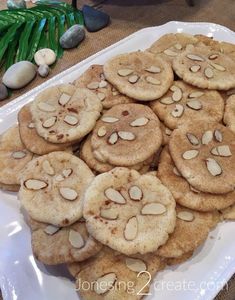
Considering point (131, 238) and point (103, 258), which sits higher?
point (131, 238)

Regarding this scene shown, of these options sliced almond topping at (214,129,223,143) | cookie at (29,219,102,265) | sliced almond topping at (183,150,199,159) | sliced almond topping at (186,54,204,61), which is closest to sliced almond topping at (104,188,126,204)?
cookie at (29,219,102,265)

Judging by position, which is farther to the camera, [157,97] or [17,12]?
[17,12]

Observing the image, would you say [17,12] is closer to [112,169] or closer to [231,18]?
[231,18]

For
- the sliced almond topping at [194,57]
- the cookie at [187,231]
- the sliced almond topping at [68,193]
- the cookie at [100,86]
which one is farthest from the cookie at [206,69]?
the sliced almond topping at [68,193]

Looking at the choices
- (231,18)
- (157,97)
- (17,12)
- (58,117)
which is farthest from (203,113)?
(17,12)

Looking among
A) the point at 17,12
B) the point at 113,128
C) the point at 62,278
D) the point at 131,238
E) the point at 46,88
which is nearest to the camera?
the point at 131,238

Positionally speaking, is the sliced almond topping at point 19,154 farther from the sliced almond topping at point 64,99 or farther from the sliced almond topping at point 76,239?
the sliced almond topping at point 76,239

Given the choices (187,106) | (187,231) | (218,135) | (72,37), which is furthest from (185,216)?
(72,37)
